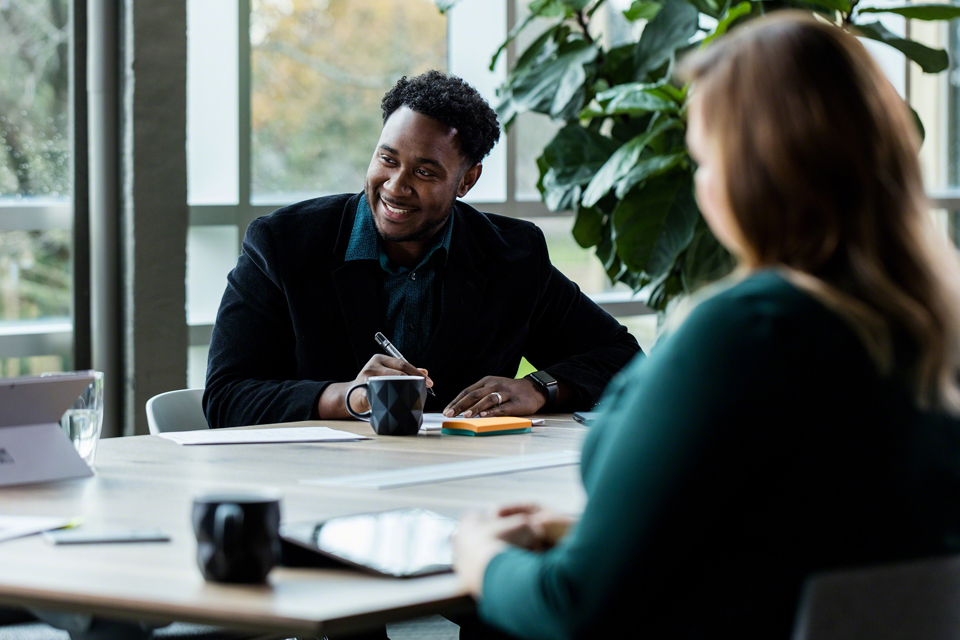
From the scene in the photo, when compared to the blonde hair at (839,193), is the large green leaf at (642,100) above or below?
above

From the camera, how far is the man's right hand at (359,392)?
1.97 m

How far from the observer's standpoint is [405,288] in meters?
2.35

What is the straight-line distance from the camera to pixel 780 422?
804 millimetres

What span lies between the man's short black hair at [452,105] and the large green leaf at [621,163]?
679mm

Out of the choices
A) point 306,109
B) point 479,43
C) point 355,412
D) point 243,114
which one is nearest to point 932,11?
point 479,43

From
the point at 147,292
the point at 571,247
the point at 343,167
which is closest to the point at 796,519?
the point at 147,292

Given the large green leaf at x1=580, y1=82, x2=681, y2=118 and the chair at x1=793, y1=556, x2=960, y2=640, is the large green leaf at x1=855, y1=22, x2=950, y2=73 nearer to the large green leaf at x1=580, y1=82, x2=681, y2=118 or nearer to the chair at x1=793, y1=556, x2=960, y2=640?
the large green leaf at x1=580, y1=82, x2=681, y2=118

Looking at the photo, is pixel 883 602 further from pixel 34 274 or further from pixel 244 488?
pixel 34 274

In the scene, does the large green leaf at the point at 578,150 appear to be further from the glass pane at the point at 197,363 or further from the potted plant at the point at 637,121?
the glass pane at the point at 197,363

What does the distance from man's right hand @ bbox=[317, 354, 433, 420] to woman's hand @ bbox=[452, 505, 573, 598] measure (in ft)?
2.91

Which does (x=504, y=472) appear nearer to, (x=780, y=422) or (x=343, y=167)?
(x=780, y=422)

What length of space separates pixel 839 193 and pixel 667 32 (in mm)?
2718

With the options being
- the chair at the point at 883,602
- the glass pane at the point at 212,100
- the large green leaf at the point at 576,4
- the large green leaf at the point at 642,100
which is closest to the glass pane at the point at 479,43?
the large green leaf at the point at 576,4

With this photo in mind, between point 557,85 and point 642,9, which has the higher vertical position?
point 642,9
